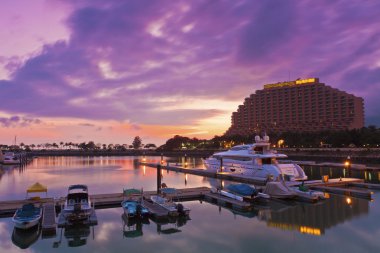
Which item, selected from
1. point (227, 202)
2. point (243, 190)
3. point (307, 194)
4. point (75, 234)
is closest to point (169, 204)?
point (227, 202)

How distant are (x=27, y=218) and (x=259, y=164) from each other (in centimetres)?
3740

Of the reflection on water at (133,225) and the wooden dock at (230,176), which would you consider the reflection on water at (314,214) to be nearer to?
the reflection on water at (133,225)

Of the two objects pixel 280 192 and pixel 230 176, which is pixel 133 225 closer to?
pixel 280 192

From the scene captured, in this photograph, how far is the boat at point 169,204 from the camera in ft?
103

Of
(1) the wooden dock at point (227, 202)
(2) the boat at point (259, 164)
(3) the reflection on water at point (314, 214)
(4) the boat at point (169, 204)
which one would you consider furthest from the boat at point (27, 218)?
(2) the boat at point (259, 164)

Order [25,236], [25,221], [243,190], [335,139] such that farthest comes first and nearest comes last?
1. [335,139]
2. [243,190]
3. [25,221]
4. [25,236]

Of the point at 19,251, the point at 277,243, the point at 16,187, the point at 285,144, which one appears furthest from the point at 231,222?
the point at 285,144

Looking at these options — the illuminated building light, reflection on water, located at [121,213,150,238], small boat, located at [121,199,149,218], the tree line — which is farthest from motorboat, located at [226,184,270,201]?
the tree line

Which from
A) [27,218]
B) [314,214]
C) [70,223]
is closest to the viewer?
[27,218]

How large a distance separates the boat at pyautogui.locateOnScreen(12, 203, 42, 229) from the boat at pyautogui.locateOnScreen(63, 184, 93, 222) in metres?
2.22

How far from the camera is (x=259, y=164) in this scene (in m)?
55.6

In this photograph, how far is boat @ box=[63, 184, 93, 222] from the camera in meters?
28.2

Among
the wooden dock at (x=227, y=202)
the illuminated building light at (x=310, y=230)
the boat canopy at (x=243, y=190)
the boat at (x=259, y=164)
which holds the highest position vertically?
the boat at (x=259, y=164)

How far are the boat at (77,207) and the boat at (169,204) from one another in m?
6.85
